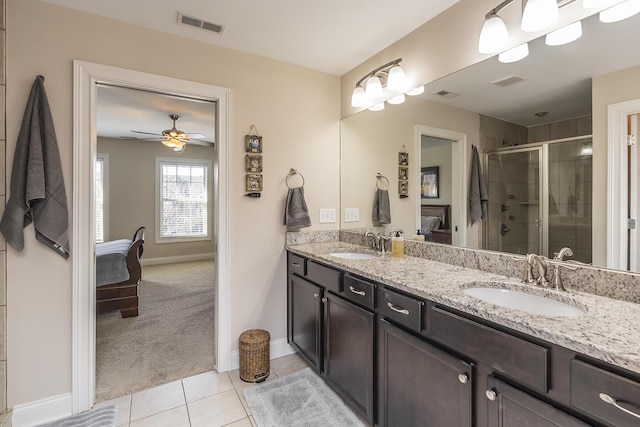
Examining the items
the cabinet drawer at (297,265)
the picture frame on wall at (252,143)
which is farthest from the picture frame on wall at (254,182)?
the cabinet drawer at (297,265)

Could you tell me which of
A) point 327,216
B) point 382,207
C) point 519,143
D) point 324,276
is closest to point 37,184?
point 324,276

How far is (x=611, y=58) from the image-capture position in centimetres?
125

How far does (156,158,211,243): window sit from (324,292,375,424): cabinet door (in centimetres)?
523

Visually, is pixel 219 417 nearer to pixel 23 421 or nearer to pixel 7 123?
pixel 23 421

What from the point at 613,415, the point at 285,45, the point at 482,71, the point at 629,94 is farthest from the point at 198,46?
the point at 613,415

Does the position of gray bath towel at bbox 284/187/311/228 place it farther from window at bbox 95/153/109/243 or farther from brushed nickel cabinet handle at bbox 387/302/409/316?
window at bbox 95/153/109/243

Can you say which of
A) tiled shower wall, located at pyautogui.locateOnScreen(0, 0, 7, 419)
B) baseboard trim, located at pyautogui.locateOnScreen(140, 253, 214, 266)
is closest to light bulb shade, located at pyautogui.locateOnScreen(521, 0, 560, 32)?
tiled shower wall, located at pyautogui.locateOnScreen(0, 0, 7, 419)

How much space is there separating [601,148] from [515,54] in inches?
24.5

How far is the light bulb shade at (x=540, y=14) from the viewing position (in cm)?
133

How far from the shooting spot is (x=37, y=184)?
5.44ft

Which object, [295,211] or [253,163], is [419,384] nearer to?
[295,211]

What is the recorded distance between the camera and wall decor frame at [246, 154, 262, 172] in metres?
2.33

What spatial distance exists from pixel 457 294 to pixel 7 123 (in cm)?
248

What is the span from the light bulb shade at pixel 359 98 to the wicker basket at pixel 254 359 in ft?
6.42
